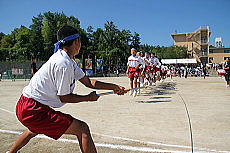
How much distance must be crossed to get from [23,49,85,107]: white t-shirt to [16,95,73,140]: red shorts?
8 cm

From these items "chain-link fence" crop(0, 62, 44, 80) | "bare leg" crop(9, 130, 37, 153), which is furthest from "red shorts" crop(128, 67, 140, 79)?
"chain-link fence" crop(0, 62, 44, 80)

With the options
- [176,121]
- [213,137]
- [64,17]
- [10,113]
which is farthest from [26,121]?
[64,17]

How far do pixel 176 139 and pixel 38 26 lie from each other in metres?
61.4

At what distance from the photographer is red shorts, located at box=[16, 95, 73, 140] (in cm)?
218

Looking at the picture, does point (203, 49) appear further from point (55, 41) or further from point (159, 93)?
point (159, 93)

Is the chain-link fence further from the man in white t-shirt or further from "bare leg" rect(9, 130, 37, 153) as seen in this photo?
the man in white t-shirt

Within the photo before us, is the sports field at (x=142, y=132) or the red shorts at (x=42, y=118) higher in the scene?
the red shorts at (x=42, y=118)

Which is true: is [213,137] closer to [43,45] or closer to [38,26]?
[43,45]

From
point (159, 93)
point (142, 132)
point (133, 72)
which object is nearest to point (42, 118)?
point (142, 132)

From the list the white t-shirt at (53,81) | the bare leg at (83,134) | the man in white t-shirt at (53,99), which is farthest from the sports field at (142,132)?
the white t-shirt at (53,81)

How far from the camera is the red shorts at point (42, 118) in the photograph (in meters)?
2.18

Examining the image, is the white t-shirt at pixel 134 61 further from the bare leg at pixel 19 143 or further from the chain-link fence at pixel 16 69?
the chain-link fence at pixel 16 69

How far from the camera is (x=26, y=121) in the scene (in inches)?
87.5

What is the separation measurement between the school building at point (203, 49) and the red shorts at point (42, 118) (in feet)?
224
